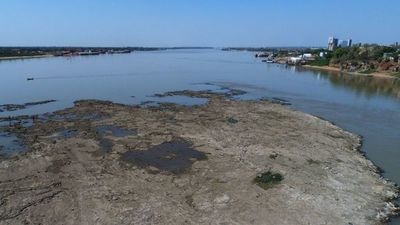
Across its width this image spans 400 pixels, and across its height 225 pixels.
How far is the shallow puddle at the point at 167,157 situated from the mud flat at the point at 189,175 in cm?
5


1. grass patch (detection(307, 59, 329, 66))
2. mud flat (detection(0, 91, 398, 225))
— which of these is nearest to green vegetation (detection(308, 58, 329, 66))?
grass patch (detection(307, 59, 329, 66))

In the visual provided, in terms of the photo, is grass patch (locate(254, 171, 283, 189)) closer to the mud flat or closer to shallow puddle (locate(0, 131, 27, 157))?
the mud flat

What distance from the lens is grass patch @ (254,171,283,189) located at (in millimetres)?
14931

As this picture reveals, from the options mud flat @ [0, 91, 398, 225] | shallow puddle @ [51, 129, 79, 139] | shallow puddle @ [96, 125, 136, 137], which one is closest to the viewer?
mud flat @ [0, 91, 398, 225]

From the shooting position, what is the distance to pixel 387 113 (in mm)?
32312

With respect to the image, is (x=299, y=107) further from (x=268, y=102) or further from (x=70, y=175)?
(x=70, y=175)

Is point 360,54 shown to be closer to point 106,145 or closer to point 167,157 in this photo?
point 167,157

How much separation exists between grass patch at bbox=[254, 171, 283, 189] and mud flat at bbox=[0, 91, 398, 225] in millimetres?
44

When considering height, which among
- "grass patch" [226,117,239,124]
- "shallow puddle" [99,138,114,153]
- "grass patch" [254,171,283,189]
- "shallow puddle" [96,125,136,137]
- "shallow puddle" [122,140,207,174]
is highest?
"grass patch" [254,171,283,189]

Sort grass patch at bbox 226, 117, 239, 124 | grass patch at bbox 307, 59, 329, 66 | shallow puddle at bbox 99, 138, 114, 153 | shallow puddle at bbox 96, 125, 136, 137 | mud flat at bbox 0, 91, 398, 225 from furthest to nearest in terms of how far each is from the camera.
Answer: grass patch at bbox 307, 59, 329, 66 → grass patch at bbox 226, 117, 239, 124 → shallow puddle at bbox 96, 125, 136, 137 → shallow puddle at bbox 99, 138, 114, 153 → mud flat at bbox 0, 91, 398, 225

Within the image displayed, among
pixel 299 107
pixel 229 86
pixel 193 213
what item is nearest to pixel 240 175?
pixel 193 213

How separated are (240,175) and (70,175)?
727cm

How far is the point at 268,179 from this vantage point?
15.4 metres

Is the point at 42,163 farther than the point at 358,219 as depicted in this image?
Yes
